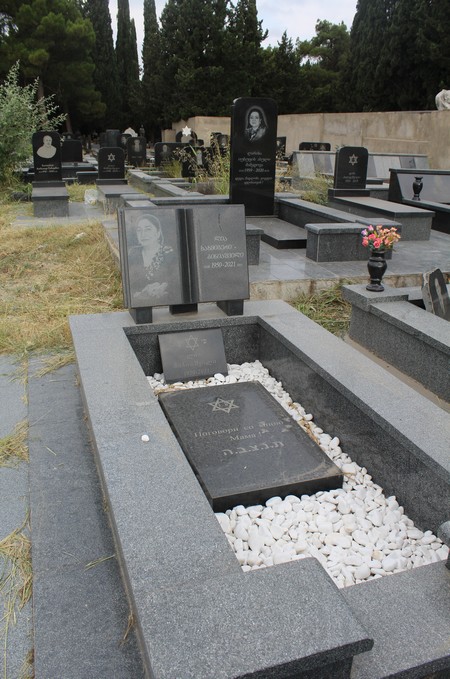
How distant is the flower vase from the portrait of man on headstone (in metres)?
9.67

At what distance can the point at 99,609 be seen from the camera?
77.2 inches

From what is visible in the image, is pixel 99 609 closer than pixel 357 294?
Yes

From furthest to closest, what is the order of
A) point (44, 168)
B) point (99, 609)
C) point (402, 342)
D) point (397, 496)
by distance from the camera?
1. point (44, 168)
2. point (402, 342)
3. point (397, 496)
4. point (99, 609)

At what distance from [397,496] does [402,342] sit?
5.08 ft

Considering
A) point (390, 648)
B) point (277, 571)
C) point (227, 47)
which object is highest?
point (227, 47)

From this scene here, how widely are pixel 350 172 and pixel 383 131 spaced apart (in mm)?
11719

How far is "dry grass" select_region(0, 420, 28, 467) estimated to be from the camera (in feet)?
9.64

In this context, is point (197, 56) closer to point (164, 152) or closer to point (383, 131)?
point (383, 131)

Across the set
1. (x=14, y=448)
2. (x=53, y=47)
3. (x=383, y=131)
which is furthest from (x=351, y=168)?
(x=53, y=47)

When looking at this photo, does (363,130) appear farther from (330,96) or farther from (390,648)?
(390,648)

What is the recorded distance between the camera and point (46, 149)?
12.2 metres

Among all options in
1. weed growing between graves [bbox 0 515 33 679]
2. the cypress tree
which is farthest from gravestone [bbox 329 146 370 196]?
the cypress tree

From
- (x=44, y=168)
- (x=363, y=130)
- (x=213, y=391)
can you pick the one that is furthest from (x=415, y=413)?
(x=363, y=130)

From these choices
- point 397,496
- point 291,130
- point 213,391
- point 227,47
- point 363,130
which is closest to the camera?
point 397,496
